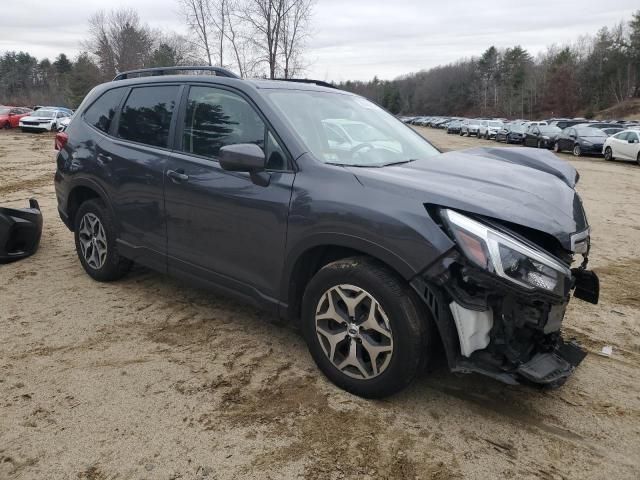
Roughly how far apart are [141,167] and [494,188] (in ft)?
8.71

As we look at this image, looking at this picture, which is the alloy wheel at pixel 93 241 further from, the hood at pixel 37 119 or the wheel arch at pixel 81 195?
the hood at pixel 37 119

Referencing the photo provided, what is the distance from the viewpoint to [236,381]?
3.11 meters

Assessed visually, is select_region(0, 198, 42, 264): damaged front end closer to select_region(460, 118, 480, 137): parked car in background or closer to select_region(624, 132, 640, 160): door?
select_region(624, 132, 640, 160): door

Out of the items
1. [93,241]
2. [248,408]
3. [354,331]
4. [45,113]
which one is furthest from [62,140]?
[45,113]

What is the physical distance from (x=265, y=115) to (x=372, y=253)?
121 cm

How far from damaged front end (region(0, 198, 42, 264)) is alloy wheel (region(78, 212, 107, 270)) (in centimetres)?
111

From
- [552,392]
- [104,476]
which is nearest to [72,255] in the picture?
[104,476]

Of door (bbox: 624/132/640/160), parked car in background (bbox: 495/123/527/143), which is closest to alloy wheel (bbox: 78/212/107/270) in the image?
door (bbox: 624/132/640/160)

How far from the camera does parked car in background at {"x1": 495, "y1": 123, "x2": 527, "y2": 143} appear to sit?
107ft

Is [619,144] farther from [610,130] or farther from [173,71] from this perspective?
[173,71]

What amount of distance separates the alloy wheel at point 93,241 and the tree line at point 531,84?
34.1 m

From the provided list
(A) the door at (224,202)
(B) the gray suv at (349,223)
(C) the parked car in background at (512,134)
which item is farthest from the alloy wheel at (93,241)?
(C) the parked car in background at (512,134)

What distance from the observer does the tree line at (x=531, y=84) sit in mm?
66625

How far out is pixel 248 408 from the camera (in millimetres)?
2838
